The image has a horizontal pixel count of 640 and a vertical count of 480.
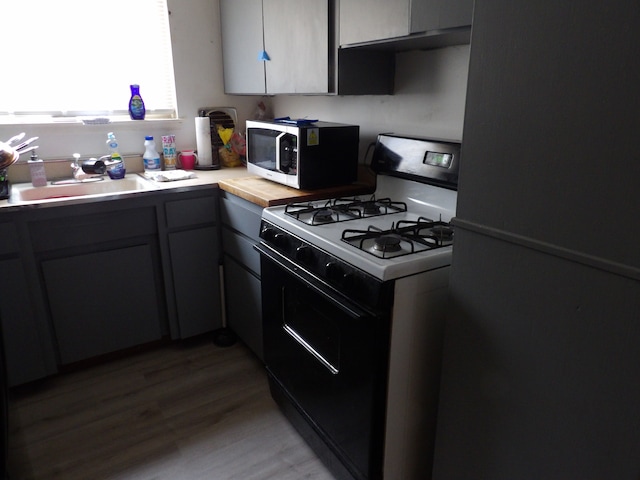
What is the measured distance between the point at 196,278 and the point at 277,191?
655 millimetres

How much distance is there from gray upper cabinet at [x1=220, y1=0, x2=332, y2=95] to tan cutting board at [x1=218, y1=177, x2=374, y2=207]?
410 mm

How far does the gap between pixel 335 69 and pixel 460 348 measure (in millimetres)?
1158

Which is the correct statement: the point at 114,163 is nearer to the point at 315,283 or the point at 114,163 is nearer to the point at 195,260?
A: the point at 195,260

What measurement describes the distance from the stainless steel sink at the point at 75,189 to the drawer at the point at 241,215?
0.35m

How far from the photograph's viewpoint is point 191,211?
2.17m

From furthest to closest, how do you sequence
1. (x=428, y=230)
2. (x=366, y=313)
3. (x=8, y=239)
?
(x=8, y=239)
(x=428, y=230)
(x=366, y=313)

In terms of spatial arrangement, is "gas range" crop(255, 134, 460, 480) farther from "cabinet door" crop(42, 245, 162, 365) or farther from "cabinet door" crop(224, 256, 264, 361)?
"cabinet door" crop(42, 245, 162, 365)

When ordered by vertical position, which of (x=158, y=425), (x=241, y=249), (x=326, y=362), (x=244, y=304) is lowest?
(x=158, y=425)

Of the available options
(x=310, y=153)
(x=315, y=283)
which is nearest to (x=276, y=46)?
(x=310, y=153)

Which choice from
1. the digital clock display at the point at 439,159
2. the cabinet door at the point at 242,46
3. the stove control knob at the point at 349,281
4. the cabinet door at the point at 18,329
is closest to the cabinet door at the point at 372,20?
the digital clock display at the point at 439,159

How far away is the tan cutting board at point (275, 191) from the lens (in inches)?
72.8

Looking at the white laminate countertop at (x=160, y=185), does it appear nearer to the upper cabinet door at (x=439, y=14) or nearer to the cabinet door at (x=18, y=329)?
the cabinet door at (x=18, y=329)

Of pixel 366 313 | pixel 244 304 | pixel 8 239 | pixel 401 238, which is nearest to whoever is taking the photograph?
pixel 366 313

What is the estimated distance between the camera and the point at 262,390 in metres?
2.05
